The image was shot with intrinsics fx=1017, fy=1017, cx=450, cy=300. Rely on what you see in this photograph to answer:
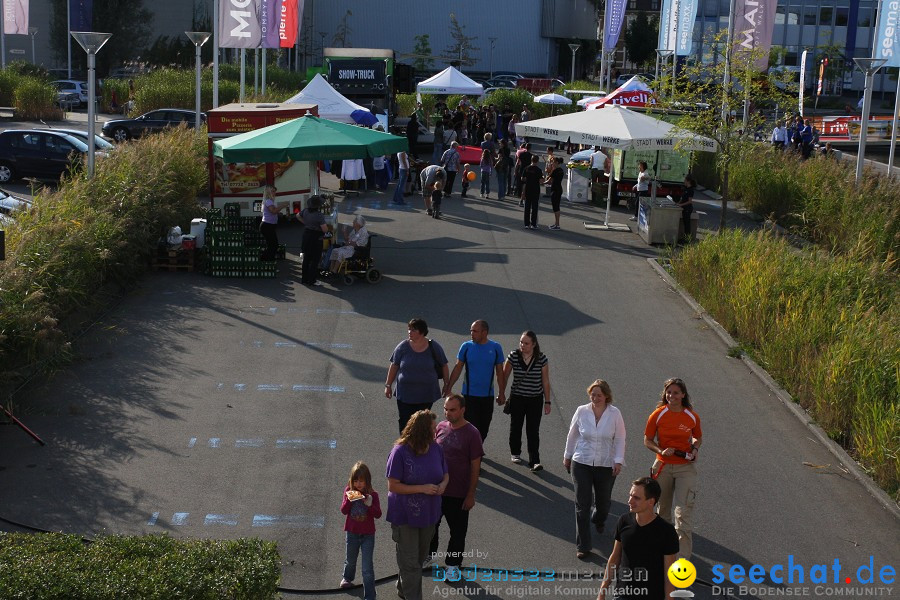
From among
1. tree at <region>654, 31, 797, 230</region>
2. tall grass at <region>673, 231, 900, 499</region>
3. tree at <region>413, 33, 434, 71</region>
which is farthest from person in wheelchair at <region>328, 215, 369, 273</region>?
tree at <region>413, 33, 434, 71</region>

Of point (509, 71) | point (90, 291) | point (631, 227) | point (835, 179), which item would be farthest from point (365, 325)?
point (509, 71)

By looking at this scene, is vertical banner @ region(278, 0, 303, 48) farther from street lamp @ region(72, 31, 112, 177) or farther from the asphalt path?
the asphalt path

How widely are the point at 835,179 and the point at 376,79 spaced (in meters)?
18.4

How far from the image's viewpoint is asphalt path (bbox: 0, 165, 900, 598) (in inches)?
342

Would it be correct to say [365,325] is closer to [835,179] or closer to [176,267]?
[176,267]

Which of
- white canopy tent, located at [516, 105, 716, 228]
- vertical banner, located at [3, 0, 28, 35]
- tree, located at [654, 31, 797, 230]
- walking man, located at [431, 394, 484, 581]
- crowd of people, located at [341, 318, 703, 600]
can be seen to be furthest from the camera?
vertical banner, located at [3, 0, 28, 35]

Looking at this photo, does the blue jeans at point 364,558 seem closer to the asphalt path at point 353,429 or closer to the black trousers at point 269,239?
the asphalt path at point 353,429

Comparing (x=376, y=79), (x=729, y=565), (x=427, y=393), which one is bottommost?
(x=729, y=565)

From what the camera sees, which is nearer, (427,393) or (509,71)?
(427,393)

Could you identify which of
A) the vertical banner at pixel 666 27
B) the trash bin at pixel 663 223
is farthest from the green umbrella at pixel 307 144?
the vertical banner at pixel 666 27

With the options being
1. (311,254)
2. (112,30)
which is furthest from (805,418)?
(112,30)

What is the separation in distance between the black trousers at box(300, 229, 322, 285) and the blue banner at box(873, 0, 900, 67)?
1516 centimetres

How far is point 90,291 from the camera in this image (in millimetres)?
14875

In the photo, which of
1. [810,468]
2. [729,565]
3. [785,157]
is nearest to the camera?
[729,565]
